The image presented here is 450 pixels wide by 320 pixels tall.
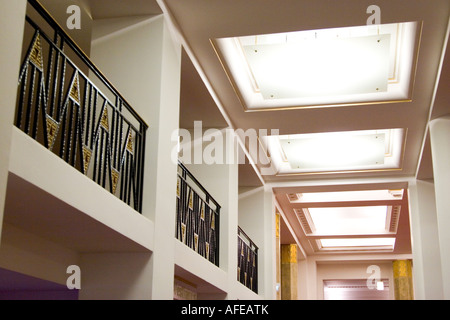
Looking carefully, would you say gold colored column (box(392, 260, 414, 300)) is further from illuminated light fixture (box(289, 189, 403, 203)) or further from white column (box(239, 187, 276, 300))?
white column (box(239, 187, 276, 300))

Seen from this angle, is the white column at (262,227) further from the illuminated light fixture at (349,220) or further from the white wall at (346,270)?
the white wall at (346,270)

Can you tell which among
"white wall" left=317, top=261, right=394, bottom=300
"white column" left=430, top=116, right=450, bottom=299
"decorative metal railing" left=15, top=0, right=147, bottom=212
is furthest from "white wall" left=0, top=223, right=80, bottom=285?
"white wall" left=317, top=261, right=394, bottom=300

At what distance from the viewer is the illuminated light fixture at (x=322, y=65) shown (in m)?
9.22

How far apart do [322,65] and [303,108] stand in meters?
1.04

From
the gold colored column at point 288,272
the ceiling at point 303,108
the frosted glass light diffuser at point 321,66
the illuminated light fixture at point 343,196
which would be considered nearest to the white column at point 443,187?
the ceiling at point 303,108

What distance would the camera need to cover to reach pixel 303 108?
10.9 m

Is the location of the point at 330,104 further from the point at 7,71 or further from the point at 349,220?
the point at 349,220

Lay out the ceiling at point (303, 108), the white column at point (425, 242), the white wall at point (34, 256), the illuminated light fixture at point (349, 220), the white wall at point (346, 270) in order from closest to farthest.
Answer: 1. the white wall at point (34, 256)
2. the ceiling at point (303, 108)
3. the white column at point (425, 242)
4. the illuminated light fixture at point (349, 220)
5. the white wall at point (346, 270)

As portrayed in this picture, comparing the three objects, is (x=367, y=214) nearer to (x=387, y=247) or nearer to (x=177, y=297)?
(x=387, y=247)

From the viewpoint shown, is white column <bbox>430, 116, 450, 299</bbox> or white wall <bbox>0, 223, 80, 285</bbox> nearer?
white wall <bbox>0, 223, 80, 285</bbox>

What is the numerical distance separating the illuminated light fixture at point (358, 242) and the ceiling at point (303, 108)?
7.76 meters

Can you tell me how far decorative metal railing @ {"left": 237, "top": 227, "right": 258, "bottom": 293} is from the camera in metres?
12.4

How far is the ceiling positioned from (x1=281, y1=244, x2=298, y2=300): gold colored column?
16.6 feet

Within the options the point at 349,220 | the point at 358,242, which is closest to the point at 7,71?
the point at 349,220
